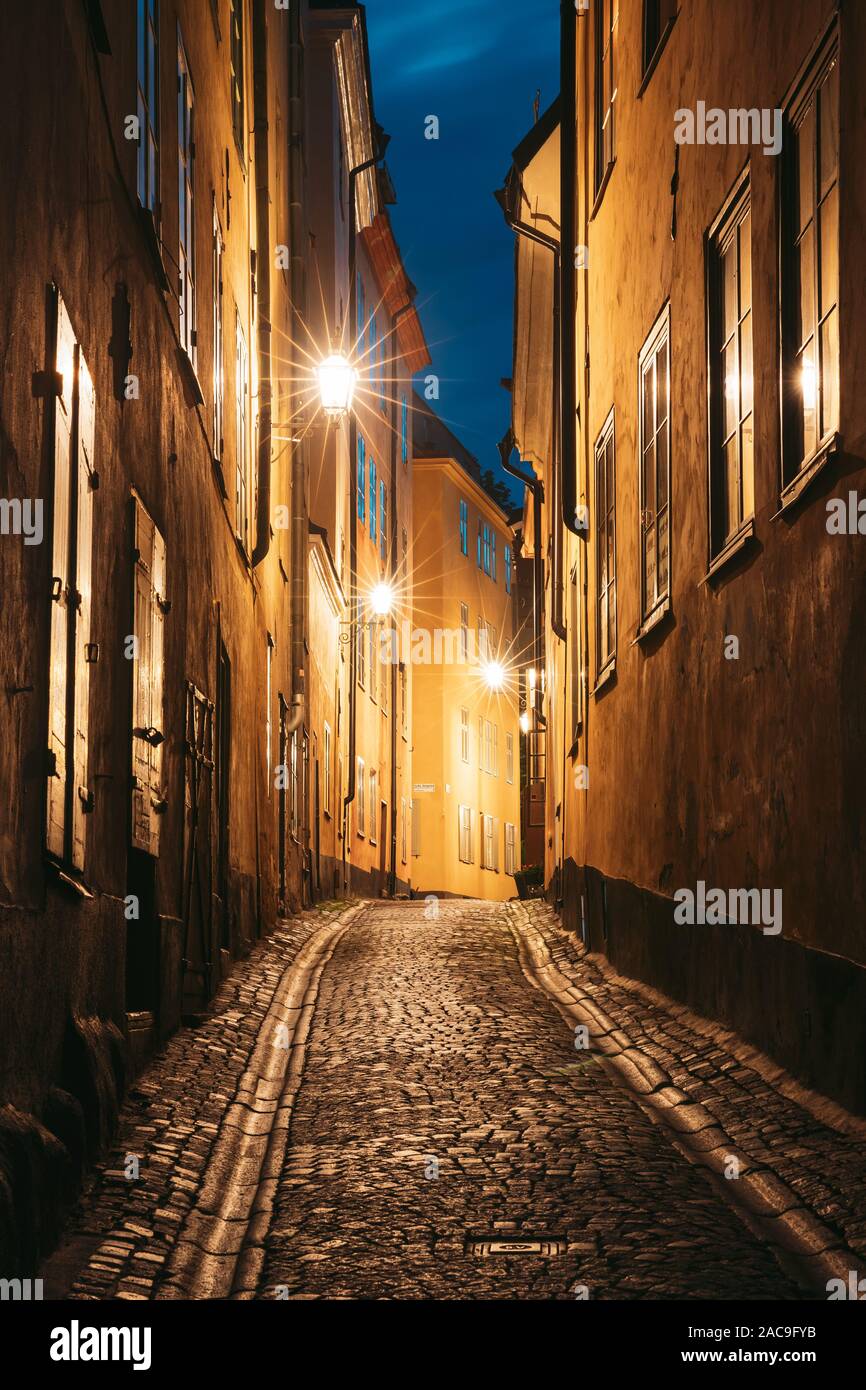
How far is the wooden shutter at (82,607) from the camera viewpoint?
6.75 m

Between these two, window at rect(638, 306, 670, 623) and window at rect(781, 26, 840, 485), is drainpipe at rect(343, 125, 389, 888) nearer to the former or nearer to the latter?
window at rect(638, 306, 670, 623)

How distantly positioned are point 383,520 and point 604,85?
67.4 feet

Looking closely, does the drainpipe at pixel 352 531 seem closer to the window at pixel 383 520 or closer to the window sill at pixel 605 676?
the window at pixel 383 520

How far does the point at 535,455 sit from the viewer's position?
28.6 m

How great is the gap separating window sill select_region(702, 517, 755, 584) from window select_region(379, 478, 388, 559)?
2529cm

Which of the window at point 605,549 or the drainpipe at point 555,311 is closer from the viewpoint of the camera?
the window at point 605,549

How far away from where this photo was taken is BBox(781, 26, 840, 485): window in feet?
24.2

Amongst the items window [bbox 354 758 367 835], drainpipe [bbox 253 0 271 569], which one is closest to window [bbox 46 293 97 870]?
drainpipe [bbox 253 0 271 569]

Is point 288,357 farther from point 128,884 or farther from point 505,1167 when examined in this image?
point 505,1167

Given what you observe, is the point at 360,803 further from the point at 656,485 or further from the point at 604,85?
the point at 656,485

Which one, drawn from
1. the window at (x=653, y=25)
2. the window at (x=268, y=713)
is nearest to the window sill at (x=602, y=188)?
the window at (x=653, y=25)

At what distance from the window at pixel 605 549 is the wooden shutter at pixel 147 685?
546 centimetres

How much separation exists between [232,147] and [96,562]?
8.29 metres

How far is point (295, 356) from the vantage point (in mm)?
20922
